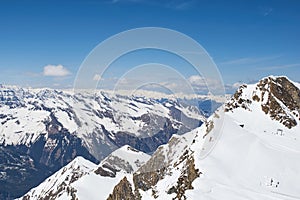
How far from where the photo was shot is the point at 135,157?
13325 centimetres

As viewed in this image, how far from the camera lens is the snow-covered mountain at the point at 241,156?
4147 centimetres

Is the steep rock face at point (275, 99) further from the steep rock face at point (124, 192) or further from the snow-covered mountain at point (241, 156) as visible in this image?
the steep rock face at point (124, 192)

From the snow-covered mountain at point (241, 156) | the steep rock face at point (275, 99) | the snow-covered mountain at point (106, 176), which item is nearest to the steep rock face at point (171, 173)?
the snow-covered mountain at point (241, 156)

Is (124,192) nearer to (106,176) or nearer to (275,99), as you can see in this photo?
(106,176)

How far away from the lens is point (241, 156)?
1960 inches

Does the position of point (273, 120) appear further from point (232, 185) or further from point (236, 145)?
point (232, 185)

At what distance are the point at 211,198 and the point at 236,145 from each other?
59.1ft

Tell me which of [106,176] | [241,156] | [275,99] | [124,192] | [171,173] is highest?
[275,99]

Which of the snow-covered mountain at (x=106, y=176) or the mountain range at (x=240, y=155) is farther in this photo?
the snow-covered mountain at (x=106, y=176)

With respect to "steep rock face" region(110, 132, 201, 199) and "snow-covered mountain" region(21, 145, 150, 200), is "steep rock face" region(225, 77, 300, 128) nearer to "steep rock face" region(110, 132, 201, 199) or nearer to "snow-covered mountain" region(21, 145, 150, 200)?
"steep rock face" region(110, 132, 201, 199)

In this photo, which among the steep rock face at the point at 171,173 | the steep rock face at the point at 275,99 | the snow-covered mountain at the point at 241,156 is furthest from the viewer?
the steep rock face at the point at 275,99

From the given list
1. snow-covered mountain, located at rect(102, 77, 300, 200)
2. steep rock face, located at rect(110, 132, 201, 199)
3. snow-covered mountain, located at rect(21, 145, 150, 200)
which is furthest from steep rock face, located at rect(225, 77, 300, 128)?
snow-covered mountain, located at rect(21, 145, 150, 200)

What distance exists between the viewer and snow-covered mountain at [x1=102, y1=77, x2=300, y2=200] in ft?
136

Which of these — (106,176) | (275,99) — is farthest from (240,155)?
(106,176)
